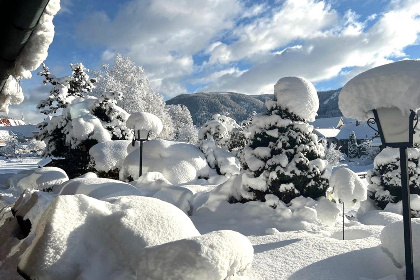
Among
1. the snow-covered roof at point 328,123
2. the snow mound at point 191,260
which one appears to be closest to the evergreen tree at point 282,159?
the snow mound at point 191,260

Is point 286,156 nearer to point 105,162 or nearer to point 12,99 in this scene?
point 12,99

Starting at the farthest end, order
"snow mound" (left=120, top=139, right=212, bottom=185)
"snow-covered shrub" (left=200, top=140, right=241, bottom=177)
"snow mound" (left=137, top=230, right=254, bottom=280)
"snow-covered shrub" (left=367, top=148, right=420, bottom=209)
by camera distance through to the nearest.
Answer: "snow-covered shrub" (left=200, top=140, right=241, bottom=177)
"snow mound" (left=120, top=139, right=212, bottom=185)
"snow-covered shrub" (left=367, top=148, right=420, bottom=209)
"snow mound" (left=137, top=230, right=254, bottom=280)

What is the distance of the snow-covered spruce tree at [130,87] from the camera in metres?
34.8

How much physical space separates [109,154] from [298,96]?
27.4 ft

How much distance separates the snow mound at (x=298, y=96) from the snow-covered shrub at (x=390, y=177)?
3883 mm

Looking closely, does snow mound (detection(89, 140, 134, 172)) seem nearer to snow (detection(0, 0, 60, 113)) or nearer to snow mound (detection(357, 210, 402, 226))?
snow mound (detection(357, 210, 402, 226))

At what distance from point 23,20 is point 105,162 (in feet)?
38.6

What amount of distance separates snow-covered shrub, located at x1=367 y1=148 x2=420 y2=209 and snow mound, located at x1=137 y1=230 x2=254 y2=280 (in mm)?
9297

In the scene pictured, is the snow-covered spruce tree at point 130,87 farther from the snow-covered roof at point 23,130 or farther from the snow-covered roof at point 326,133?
the snow-covered roof at point 23,130

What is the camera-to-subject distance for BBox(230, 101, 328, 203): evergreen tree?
7883mm

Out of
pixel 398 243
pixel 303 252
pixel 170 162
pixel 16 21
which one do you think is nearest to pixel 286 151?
pixel 303 252

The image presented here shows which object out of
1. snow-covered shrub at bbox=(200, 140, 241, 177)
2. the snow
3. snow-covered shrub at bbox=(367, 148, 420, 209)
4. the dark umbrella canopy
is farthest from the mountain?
the dark umbrella canopy

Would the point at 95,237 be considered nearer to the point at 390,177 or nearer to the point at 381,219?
the point at 381,219

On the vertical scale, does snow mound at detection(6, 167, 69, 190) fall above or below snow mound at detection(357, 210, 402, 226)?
above
